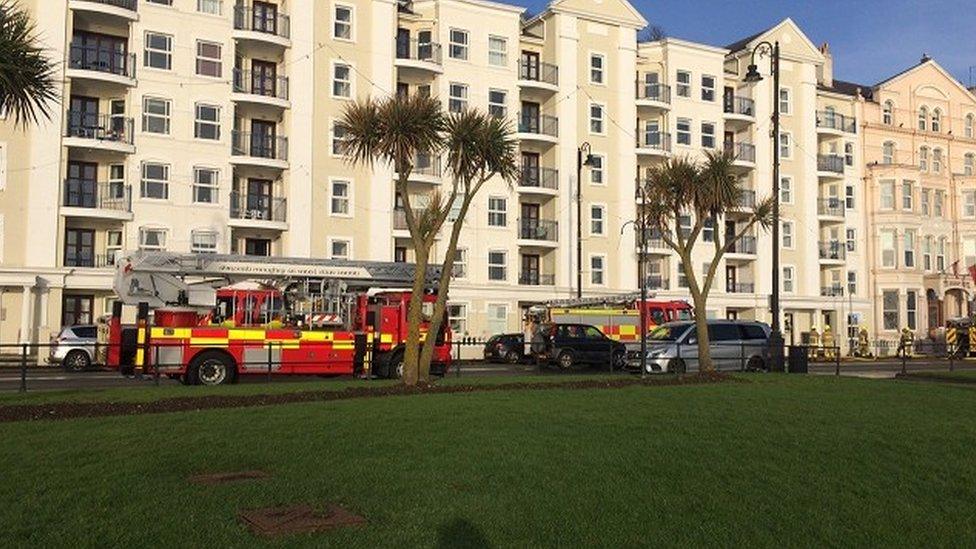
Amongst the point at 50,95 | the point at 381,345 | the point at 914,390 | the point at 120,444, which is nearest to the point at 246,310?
the point at 381,345

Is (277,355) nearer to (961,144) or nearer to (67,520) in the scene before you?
(67,520)

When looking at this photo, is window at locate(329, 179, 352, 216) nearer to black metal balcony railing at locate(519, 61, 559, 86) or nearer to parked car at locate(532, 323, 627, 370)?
black metal balcony railing at locate(519, 61, 559, 86)

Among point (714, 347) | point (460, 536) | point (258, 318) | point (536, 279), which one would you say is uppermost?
point (536, 279)

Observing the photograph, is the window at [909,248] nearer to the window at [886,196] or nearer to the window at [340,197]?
the window at [886,196]

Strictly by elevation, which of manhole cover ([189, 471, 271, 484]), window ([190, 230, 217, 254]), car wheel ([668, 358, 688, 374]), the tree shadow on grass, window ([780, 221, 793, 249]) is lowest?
the tree shadow on grass

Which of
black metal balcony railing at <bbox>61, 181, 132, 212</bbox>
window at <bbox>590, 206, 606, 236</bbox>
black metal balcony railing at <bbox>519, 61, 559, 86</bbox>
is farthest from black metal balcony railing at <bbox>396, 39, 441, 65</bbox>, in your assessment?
black metal balcony railing at <bbox>61, 181, 132, 212</bbox>

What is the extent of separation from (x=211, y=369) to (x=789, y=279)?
43.7 metres

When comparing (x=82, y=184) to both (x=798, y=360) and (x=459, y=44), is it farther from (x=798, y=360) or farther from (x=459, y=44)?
(x=798, y=360)

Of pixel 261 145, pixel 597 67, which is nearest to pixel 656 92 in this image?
pixel 597 67

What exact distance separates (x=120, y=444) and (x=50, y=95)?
7.99 meters

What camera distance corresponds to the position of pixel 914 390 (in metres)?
18.7

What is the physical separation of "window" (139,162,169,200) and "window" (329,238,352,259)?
7.85 metres

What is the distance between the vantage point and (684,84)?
180 ft

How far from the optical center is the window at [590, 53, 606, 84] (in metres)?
50.8
